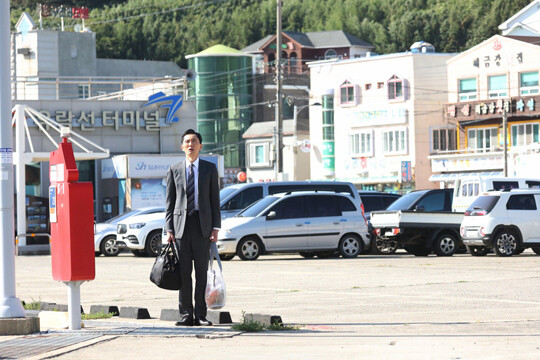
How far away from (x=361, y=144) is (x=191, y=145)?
71.8 meters

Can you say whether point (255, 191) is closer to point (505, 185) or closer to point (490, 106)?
point (505, 185)

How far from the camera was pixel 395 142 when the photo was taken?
79750mm

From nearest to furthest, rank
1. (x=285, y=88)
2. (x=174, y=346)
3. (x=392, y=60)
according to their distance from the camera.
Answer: (x=174, y=346)
(x=392, y=60)
(x=285, y=88)

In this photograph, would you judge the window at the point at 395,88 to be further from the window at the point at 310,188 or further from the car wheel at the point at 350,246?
the car wheel at the point at 350,246

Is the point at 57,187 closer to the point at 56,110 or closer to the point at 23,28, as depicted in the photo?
the point at 56,110

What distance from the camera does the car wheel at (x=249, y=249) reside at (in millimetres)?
26891

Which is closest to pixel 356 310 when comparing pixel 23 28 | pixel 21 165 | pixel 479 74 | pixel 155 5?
pixel 21 165

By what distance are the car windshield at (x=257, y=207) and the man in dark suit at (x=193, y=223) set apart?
1608 cm

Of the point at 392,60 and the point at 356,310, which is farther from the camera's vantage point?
the point at 392,60

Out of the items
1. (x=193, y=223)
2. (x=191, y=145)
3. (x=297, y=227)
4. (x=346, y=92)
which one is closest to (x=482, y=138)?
(x=346, y=92)

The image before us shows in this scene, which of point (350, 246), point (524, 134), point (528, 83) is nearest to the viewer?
point (350, 246)

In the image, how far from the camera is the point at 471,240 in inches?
1096

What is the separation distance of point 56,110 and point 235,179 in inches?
2120

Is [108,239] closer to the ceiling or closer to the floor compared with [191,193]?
closer to the floor
